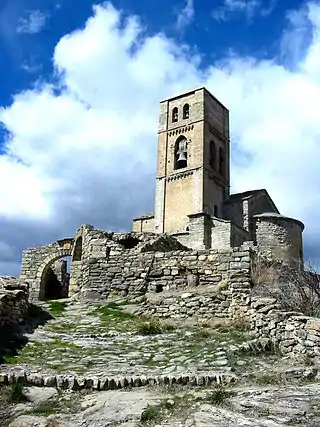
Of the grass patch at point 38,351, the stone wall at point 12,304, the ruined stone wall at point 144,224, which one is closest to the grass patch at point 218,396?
the grass patch at point 38,351

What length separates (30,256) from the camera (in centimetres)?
2277

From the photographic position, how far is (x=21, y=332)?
29.0 feet

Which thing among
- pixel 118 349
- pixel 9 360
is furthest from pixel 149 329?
pixel 9 360

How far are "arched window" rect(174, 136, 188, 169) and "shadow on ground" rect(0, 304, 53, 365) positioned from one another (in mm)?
39654

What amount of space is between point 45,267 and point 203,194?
25653 mm

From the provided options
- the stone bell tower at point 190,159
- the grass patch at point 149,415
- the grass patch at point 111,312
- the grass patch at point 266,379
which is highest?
the stone bell tower at point 190,159

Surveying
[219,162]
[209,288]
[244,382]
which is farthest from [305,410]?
[219,162]

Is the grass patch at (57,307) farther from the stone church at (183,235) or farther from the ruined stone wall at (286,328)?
the ruined stone wall at (286,328)

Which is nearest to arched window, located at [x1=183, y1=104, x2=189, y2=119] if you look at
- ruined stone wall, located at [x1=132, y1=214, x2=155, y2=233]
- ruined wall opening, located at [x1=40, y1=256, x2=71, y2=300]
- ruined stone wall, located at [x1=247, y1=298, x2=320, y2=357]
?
ruined stone wall, located at [x1=132, y1=214, x2=155, y2=233]

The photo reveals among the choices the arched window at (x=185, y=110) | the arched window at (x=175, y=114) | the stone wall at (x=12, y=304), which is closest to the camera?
the stone wall at (x=12, y=304)

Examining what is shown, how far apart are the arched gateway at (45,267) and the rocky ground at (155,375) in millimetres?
12130

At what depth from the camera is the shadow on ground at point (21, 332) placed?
7633mm

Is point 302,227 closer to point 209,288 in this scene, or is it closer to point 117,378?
point 209,288

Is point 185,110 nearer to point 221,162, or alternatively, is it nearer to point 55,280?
point 221,162
